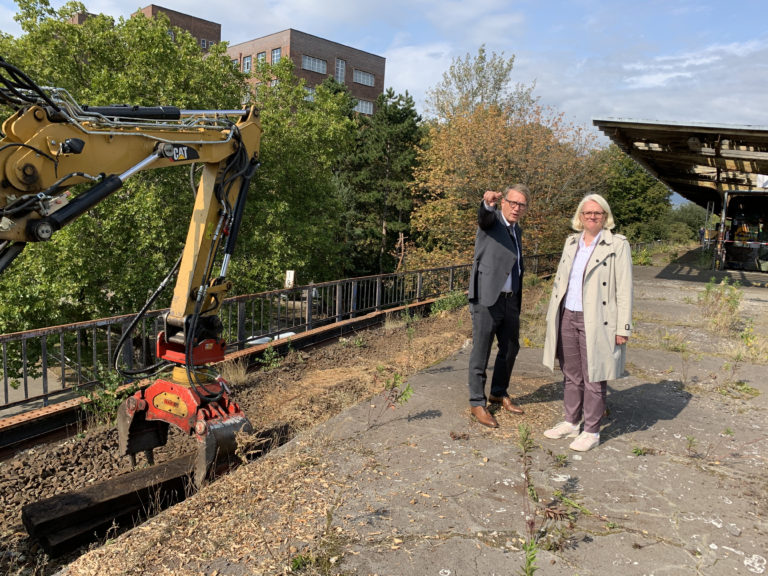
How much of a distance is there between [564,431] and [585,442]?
0.26m

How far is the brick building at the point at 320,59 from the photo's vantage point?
172 ft

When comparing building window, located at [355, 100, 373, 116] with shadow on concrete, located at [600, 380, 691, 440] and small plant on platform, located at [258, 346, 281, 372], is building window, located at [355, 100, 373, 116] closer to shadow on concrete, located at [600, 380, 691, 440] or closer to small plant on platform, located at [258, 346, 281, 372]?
small plant on platform, located at [258, 346, 281, 372]

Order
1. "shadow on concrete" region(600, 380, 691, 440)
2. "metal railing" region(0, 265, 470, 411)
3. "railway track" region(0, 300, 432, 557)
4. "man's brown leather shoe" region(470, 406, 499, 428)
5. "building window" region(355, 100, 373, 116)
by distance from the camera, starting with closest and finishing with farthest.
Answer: "railway track" region(0, 300, 432, 557)
"man's brown leather shoe" region(470, 406, 499, 428)
"shadow on concrete" region(600, 380, 691, 440)
"metal railing" region(0, 265, 470, 411)
"building window" region(355, 100, 373, 116)

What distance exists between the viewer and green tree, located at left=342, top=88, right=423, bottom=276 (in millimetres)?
32469

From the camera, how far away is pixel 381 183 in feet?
110

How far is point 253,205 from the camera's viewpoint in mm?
20094

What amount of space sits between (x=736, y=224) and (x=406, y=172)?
17651 mm

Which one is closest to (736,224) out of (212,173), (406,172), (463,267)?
(463,267)

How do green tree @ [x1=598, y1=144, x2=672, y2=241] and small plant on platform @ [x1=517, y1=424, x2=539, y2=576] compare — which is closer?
small plant on platform @ [x1=517, y1=424, x2=539, y2=576]

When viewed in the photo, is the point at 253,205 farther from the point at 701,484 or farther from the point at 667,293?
the point at 701,484

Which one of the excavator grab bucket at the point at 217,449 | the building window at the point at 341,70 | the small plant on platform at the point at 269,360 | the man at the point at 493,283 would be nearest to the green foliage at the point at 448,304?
the small plant on platform at the point at 269,360

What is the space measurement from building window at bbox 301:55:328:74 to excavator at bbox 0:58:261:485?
52900 mm

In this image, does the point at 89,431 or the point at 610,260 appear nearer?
the point at 610,260

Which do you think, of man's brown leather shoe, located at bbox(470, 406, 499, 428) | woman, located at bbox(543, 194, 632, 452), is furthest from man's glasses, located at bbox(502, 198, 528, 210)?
man's brown leather shoe, located at bbox(470, 406, 499, 428)
